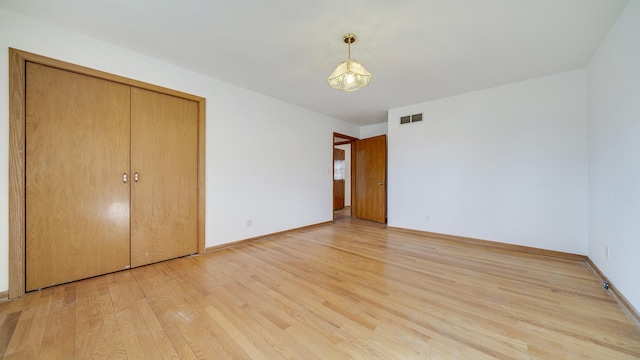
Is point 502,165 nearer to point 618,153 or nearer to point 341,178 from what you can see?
point 618,153

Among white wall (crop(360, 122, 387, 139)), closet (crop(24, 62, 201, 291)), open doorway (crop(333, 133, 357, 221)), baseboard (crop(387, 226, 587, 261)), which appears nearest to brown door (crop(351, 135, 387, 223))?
white wall (crop(360, 122, 387, 139))

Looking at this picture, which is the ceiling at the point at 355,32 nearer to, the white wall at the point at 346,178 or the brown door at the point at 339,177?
the brown door at the point at 339,177

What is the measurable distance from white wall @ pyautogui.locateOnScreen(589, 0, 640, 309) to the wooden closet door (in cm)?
434

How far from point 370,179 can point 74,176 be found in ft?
16.0

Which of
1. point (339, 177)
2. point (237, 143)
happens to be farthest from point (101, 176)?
point (339, 177)

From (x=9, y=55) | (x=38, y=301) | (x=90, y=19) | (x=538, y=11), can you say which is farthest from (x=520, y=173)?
(x=9, y=55)

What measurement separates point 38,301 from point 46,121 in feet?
5.25

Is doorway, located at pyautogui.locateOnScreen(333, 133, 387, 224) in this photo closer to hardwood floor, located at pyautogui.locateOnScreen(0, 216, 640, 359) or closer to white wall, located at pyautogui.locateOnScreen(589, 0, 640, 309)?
hardwood floor, located at pyautogui.locateOnScreen(0, 216, 640, 359)

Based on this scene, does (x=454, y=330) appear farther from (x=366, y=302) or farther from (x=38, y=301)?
(x=38, y=301)

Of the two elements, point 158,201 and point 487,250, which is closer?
point 158,201

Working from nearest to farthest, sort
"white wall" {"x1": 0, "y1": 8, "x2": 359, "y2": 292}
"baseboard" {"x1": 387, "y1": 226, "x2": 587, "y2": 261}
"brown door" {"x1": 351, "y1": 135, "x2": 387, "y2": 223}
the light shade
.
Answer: "white wall" {"x1": 0, "y1": 8, "x2": 359, "y2": 292} < the light shade < "baseboard" {"x1": 387, "y1": 226, "x2": 587, "y2": 261} < "brown door" {"x1": 351, "y1": 135, "x2": 387, "y2": 223}

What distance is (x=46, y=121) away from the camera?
2.04 metres

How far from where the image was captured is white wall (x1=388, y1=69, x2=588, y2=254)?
290 cm

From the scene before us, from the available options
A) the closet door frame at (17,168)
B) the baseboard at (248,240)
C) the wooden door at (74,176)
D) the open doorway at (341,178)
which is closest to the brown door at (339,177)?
the open doorway at (341,178)
